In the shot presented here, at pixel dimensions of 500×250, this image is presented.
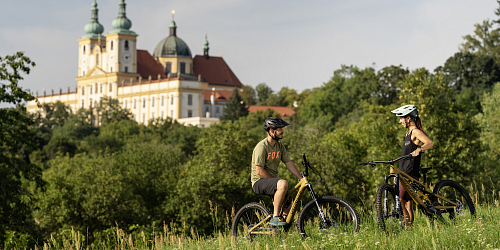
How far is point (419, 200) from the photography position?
7254 mm

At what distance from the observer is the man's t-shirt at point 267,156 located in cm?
710

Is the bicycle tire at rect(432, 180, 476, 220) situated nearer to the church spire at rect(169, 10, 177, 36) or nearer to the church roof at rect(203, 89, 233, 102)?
the church roof at rect(203, 89, 233, 102)

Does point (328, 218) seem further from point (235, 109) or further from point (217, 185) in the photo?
point (235, 109)

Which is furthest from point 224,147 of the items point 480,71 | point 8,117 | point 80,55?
point 80,55

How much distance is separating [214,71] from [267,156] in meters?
156

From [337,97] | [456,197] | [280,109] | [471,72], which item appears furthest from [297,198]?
[280,109]

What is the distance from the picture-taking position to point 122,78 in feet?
479

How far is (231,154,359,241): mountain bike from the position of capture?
21.9 feet

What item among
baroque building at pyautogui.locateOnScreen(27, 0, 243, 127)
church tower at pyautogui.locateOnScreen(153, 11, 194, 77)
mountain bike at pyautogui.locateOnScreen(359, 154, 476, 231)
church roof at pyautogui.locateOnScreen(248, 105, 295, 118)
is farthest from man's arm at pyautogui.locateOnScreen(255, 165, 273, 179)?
church tower at pyautogui.locateOnScreen(153, 11, 194, 77)

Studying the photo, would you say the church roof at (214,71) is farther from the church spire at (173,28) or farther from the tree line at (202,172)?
the tree line at (202,172)

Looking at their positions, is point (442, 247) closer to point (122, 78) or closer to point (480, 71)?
point (480, 71)

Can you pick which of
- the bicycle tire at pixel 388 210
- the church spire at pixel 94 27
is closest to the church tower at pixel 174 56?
the church spire at pixel 94 27

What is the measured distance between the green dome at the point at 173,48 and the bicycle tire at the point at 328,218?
149 meters

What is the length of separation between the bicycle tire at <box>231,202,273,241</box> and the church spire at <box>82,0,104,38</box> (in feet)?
503
